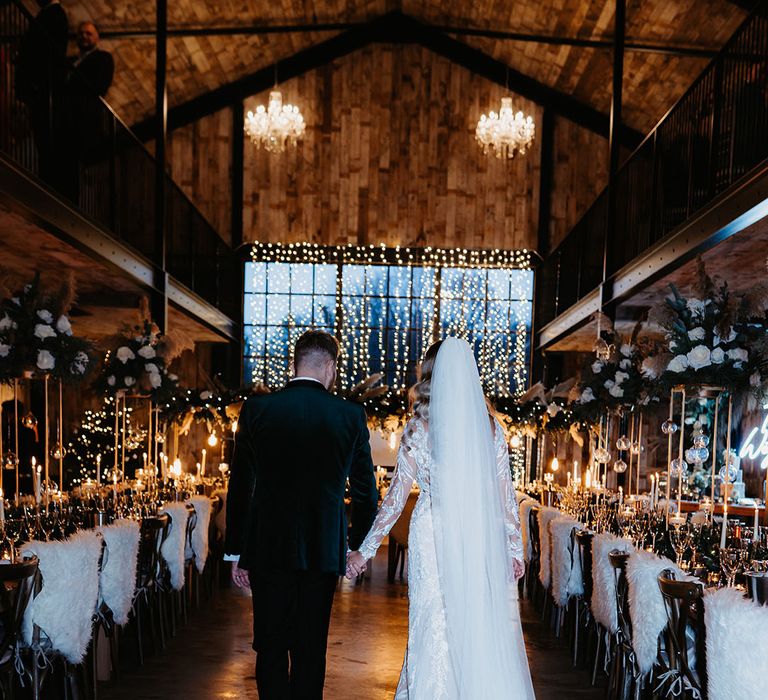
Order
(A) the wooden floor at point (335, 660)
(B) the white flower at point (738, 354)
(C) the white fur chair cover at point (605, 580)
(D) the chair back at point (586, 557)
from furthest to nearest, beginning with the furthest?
(B) the white flower at point (738, 354) → (D) the chair back at point (586, 557) → (A) the wooden floor at point (335, 660) → (C) the white fur chair cover at point (605, 580)

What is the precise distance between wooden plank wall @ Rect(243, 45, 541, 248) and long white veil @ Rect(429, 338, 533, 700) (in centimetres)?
1217

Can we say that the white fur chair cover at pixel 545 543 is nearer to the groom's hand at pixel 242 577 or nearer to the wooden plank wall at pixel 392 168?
the groom's hand at pixel 242 577

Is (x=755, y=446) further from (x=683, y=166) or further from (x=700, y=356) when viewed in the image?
(x=700, y=356)

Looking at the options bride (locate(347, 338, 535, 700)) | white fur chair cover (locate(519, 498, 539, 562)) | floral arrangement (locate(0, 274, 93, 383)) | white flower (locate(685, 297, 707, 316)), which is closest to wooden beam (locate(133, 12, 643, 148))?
white fur chair cover (locate(519, 498, 539, 562))

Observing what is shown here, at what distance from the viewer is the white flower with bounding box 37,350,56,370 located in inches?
271

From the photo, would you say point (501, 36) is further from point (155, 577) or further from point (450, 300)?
point (155, 577)

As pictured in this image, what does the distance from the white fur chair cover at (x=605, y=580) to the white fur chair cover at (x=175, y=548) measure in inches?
121

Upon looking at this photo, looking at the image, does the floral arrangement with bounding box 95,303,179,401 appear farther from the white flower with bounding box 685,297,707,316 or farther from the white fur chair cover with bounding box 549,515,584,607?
the white flower with bounding box 685,297,707,316

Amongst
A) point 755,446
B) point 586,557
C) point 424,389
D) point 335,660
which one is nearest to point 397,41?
point 755,446

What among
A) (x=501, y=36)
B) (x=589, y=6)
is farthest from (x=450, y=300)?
(x=589, y=6)

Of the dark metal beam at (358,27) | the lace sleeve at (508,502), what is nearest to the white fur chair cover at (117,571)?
the lace sleeve at (508,502)

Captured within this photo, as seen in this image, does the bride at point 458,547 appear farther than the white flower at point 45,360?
No

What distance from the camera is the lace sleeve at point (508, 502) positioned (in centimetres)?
407

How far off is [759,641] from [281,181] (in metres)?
13.9
